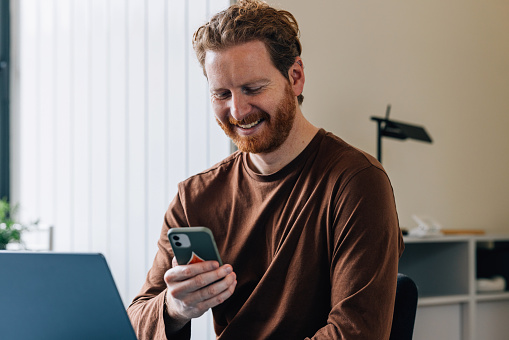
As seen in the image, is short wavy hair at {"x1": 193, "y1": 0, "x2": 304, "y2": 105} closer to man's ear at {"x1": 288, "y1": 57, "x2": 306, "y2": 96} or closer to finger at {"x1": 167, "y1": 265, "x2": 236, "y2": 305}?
man's ear at {"x1": 288, "y1": 57, "x2": 306, "y2": 96}

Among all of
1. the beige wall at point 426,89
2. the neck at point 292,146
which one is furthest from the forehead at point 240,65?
the beige wall at point 426,89

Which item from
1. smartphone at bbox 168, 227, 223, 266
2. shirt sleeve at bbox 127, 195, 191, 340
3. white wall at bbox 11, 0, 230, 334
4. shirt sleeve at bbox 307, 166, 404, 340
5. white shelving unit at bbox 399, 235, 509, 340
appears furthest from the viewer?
white shelving unit at bbox 399, 235, 509, 340

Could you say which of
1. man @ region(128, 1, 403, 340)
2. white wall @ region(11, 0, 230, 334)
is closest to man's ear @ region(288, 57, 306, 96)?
man @ region(128, 1, 403, 340)

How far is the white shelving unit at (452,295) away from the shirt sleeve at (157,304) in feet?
4.50

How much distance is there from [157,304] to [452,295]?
1.85 metres

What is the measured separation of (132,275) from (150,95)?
2.51 feet

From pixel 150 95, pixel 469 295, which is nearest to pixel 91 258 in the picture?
pixel 150 95

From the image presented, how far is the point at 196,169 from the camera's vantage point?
2.51 meters

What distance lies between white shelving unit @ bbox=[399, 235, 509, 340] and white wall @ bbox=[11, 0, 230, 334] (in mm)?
985

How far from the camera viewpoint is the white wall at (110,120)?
8.40 feet

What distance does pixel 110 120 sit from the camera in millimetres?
2834

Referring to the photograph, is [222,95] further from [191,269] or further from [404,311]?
[404,311]

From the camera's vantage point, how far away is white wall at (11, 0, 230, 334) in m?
2.56

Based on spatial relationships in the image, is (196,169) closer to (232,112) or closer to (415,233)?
(415,233)
